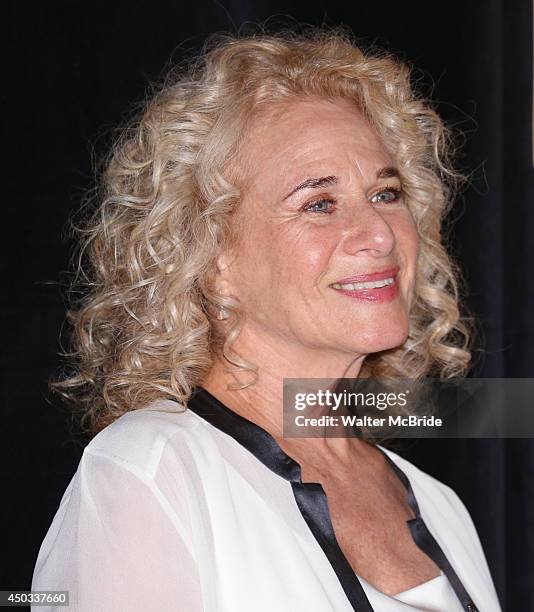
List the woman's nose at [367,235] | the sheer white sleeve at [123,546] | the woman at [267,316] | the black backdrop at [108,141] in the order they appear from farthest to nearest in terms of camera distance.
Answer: the black backdrop at [108,141]
the woman's nose at [367,235]
the woman at [267,316]
the sheer white sleeve at [123,546]

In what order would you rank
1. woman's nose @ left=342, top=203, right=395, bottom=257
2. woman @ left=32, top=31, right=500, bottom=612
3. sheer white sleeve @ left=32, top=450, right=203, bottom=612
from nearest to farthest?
sheer white sleeve @ left=32, top=450, right=203, bottom=612, woman @ left=32, top=31, right=500, bottom=612, woman's nose @ left=342, top=203, right=395, bottom=257

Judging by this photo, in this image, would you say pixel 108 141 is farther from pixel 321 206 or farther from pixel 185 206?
pixel 321 206

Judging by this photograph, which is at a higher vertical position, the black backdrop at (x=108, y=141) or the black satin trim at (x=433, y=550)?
the black backdrop at (x=108, y=141)

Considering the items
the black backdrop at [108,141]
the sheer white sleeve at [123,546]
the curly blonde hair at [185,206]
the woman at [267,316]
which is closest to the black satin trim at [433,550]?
the woman at [267,316]

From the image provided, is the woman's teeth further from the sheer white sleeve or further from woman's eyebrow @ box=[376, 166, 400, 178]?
the sheer white sleeve

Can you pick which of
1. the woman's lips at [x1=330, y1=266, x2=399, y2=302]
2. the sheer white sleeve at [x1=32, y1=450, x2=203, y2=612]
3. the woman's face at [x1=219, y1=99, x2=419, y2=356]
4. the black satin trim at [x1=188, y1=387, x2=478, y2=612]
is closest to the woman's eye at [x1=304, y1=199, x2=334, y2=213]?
the woman's face at [x1=219, y1=99, x2=419, y2=356]

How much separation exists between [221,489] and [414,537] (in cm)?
40

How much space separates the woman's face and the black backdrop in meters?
0.40

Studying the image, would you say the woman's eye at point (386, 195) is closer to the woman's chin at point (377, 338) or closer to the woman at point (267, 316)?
the woman at point (267, 316)

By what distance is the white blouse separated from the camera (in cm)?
109

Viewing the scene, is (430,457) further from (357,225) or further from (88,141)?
(88,141)

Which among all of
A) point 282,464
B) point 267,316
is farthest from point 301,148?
point 282,464

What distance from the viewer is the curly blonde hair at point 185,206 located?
1393mm

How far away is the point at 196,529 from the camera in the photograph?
1139 millimetres
